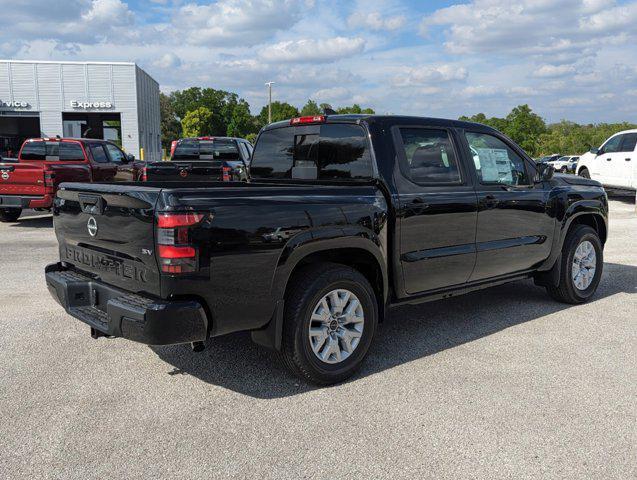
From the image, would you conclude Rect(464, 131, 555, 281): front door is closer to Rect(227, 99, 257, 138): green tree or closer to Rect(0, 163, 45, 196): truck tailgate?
Rect(0, 163, 45, 196): truck tailgate

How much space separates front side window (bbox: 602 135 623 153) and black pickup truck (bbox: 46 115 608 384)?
41.0ft

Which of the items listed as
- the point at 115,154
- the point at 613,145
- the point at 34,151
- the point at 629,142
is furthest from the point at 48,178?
the point at 613,145

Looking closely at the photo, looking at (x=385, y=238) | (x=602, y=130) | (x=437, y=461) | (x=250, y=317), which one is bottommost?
(x=437, y=461)

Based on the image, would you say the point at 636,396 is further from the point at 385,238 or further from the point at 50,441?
the point at 50,441

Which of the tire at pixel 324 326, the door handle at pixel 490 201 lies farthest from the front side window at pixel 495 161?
the tire at pixel 324 326

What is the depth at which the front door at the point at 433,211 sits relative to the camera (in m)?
4.52

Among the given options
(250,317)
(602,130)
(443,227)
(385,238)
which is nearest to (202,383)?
(250,317)

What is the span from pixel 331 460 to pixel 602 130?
77.1 meters

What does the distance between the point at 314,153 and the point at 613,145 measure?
14.8 m

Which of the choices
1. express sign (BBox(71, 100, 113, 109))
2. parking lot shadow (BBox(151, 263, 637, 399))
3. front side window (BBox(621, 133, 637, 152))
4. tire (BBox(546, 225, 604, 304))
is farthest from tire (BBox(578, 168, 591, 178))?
express sign (BBox(71, 100, 113, 109))

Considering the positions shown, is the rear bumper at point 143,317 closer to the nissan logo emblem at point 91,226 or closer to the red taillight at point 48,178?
the nissan logo emblem at point 91,226

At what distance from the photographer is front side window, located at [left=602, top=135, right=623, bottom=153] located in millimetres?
16688

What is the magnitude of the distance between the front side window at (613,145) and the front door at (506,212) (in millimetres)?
12702

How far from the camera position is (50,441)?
10.6 feet
